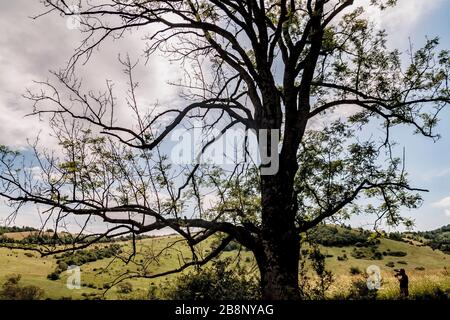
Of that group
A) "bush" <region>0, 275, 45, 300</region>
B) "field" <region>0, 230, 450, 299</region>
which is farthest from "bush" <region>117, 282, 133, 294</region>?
"bush" <region>0, 275, 45, 300</region>

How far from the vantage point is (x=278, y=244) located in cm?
741

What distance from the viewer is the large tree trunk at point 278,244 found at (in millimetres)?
7227

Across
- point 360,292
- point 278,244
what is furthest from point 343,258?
point 278,244

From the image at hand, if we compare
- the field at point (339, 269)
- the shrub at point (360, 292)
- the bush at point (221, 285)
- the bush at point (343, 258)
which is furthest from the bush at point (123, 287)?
the bush at point (343, 258)

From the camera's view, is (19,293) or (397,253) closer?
(19,293)

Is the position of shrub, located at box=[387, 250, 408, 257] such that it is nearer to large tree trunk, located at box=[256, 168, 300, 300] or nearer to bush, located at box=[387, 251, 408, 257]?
bush, located at box=[387, 251, 408, 257]

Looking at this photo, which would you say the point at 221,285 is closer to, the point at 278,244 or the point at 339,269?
the point at 278,244

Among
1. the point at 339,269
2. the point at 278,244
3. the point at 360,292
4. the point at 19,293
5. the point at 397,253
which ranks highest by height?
the point at 397,253

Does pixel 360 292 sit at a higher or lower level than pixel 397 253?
lower

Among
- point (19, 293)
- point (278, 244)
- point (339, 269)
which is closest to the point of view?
point (278, 244)

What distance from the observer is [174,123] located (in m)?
8.20

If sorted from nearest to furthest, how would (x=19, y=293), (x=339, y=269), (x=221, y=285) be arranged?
1. (x=221, y=285)
2. (x=339, y=269)
3. (x=19, y=293)
